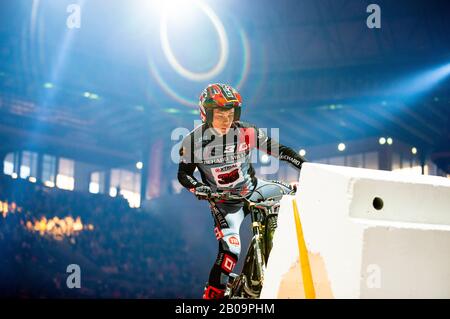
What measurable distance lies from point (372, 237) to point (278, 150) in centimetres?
257

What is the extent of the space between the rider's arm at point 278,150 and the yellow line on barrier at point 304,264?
1.60 metres

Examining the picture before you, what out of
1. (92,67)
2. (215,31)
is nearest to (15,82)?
(92,67)

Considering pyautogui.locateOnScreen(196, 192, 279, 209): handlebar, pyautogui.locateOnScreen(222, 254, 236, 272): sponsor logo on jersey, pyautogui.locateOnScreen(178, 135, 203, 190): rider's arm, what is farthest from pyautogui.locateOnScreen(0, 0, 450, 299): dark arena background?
pyautogui.locateOnScreen(196, 192, 279, 209): handlebar

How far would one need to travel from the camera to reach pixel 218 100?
211 inches

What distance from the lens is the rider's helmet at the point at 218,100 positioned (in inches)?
211

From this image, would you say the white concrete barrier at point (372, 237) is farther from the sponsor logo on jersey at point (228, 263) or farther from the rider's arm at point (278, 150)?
the rider's arm at point (278, 150)

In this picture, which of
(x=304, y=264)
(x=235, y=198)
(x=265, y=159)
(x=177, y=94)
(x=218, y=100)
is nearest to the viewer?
(x=304, y=264)

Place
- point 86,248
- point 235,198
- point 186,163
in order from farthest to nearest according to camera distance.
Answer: point 86,248 < point 186,163 < point 235,198

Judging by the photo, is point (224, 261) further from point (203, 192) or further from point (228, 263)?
point (203, 192)

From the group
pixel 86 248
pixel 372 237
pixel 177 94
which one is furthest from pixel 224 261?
pixel 177 94

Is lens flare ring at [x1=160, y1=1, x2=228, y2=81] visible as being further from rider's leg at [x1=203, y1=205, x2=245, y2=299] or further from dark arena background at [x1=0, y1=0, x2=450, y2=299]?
rider's leg at [x1=203, y1=205, x2=245, y2=299]

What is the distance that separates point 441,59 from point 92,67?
487 inches

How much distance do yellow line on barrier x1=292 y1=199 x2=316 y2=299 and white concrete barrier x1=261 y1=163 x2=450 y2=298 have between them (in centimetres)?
3

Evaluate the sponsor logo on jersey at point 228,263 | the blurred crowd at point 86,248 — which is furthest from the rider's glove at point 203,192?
the blurred crowd at point 86,248
